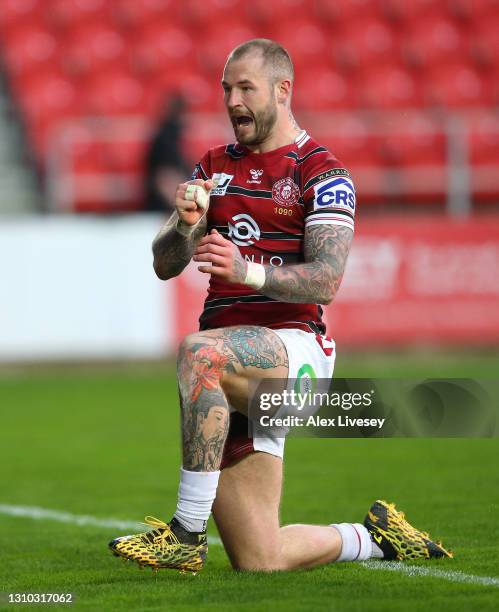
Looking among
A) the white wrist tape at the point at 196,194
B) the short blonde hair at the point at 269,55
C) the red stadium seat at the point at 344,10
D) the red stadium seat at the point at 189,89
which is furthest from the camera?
the red stadium seat at the point at 344,10

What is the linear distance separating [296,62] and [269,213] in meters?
14.8

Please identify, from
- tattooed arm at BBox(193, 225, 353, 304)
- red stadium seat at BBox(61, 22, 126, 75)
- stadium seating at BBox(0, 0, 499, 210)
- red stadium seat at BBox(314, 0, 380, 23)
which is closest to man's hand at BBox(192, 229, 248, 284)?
tattooed arm at BBox(193, 225, 353, 304)

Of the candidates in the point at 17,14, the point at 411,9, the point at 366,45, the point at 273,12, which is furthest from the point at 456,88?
the point at 17,14

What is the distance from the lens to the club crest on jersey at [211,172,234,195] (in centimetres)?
533

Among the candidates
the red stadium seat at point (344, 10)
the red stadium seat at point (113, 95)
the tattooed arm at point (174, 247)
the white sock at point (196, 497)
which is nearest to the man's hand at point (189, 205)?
the tattooed arm at point (174, 247)

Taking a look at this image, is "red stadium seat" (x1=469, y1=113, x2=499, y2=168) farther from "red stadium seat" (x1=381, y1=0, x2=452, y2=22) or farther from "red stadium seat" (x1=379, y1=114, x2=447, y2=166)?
"red stadium seat" (x1=381, y1=0, x2=452, y2=22)

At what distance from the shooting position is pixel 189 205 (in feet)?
16.2

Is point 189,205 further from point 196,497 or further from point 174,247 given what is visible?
point 196,497

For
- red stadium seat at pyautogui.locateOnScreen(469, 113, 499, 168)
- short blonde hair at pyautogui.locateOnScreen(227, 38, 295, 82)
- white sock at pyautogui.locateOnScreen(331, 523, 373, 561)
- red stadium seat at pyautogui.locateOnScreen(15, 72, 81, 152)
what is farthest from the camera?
red stadium seat at pyautogui.locateOnScreen(15, 72, 81, 152)

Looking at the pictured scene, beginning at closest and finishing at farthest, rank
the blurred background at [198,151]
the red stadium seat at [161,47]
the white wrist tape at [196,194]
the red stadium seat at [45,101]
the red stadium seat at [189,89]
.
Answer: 1. the white wrist tape at [196,194]
2. the blurred background at [198,151]
3. the red stadium seat at [45,101]
4. the red stadium seat at [189,89]
5. the red stadium seat at [161,47]

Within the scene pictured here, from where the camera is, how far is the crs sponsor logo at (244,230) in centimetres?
527
